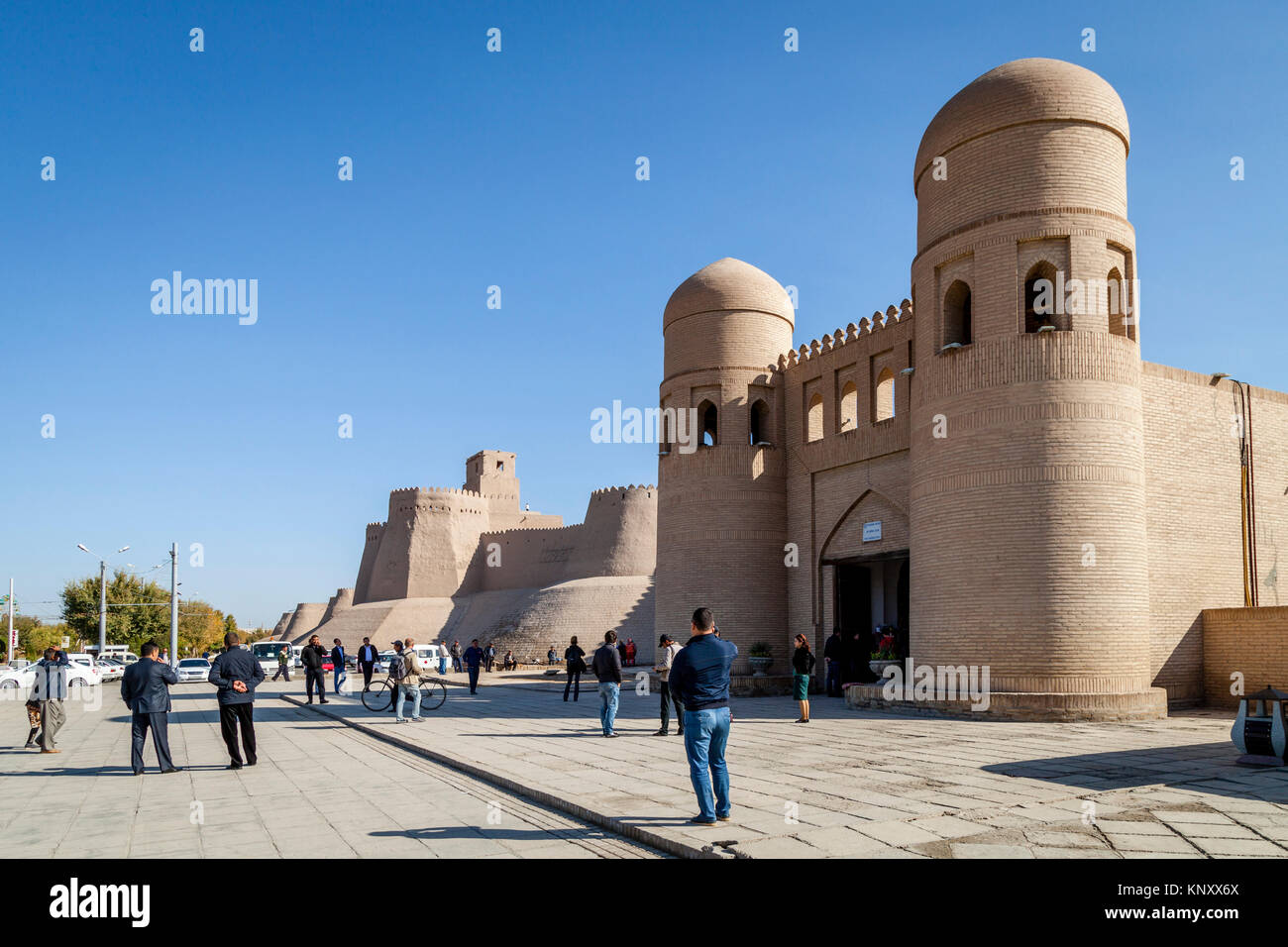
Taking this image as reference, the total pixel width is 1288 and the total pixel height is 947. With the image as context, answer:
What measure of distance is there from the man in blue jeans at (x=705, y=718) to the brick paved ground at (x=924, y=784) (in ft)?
0.78

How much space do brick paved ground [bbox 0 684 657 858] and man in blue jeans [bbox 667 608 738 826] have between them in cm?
70

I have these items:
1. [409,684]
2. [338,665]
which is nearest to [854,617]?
[409,684]

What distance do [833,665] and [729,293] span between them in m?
9.85

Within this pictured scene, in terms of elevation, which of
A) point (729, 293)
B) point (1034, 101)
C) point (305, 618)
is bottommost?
point (305, 618)

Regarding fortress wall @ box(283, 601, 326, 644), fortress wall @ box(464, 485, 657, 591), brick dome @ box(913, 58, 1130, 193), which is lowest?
fortress wall @ box(283, 601, 326, 644)

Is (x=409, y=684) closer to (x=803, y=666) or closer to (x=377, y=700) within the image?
(x=377, y=700)

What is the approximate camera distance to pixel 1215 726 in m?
15.1

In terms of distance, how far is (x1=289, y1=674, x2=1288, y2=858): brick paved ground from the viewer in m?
6.75

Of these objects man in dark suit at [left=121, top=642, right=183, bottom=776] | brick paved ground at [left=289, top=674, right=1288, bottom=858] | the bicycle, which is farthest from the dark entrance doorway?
man in dark suit at [left=121, top=642, right=183, bottom=776]

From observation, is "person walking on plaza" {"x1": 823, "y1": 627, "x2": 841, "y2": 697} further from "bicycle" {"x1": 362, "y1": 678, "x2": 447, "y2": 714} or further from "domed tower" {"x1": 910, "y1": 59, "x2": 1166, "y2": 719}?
A: "bicycle" {"x1": 362, "y1": 678, "x2": 447, "y2": 714}

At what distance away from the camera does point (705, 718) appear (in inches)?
293

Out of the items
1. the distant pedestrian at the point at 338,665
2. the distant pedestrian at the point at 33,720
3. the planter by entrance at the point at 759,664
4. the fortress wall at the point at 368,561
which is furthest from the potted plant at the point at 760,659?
the fortress wall at the point at 368,561

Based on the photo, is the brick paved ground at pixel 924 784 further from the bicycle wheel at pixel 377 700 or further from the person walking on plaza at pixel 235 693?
the bicycle wheel at pixel 377 700

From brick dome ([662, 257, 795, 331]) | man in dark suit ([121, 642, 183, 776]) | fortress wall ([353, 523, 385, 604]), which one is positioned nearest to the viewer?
man in dark suit ([121, 642, 183, 776])
